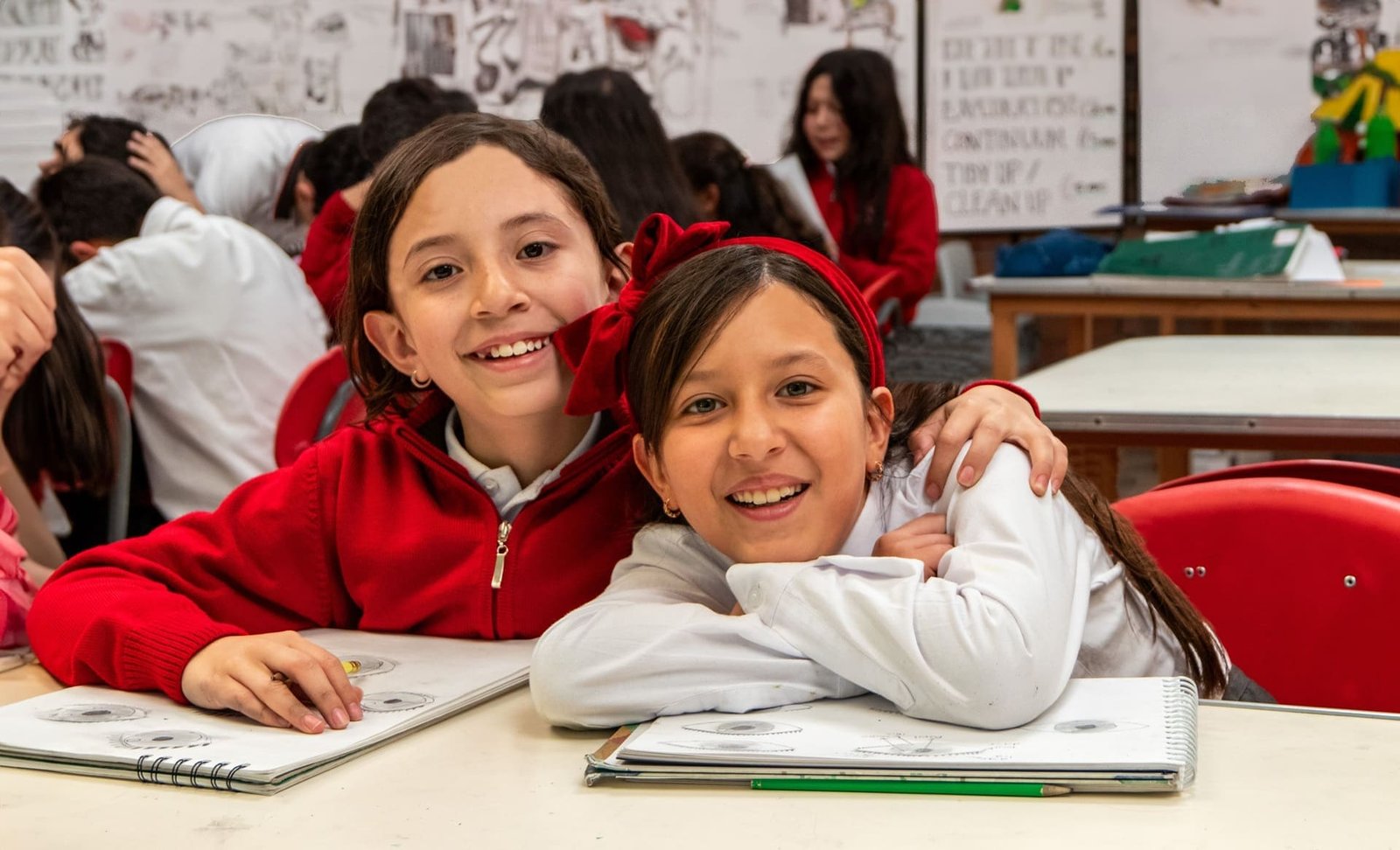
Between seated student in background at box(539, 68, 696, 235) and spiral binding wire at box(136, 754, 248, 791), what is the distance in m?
2.36

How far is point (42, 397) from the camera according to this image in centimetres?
215

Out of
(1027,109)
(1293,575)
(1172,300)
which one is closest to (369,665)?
(1293,575)

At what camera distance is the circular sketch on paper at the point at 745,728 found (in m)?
0.91

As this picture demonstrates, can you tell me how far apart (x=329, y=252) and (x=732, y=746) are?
2.86 metres

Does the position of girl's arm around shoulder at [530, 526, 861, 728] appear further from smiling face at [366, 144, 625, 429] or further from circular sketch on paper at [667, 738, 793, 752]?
smiling face at [366, 144, 625, 429]

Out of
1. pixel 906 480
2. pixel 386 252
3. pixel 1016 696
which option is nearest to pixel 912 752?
pixel 1016 696

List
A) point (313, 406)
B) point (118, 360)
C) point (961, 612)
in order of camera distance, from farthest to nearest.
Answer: point (118, 360), point (313, 406), point (961, 612)

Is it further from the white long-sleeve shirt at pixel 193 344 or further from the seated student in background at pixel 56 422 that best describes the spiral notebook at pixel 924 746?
the white long-sleeve shirt at pixel 193 344

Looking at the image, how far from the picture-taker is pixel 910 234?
4.89m

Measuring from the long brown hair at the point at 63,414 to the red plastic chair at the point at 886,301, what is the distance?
2.16 meters

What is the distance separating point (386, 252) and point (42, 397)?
1055mm

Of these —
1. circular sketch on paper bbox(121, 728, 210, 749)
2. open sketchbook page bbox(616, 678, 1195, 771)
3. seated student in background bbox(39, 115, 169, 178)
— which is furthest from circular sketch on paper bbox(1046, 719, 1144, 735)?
seated student in background bbox(39, 115, 169, 178)

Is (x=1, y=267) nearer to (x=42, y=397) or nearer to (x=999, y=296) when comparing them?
(x=42, y=397)

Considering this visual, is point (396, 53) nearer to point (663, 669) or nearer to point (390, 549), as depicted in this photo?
point (390, 549)
